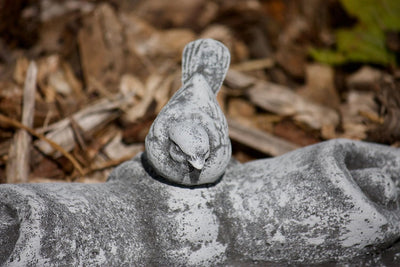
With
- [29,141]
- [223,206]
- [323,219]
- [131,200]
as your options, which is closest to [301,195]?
[323,219]

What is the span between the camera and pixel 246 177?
4.23ft

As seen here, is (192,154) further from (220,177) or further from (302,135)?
(302,135)

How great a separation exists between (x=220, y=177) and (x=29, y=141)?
0.86m

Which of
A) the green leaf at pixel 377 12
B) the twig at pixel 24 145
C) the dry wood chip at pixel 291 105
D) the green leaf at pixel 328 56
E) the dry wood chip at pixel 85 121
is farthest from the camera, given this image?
the green leaf at pixel 328 56

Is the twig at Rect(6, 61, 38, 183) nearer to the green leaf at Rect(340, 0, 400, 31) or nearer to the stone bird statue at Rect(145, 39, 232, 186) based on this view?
the stone bird statue at Rect(145, 39, 232, 186)

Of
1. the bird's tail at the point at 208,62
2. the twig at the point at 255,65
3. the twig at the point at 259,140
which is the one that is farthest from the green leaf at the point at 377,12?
the bird's tail at the point at 208,62

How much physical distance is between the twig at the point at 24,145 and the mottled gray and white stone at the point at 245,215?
0.56m

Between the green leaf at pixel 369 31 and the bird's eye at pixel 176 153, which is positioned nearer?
the bird's eye at pixel 176 153

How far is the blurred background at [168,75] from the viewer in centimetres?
180

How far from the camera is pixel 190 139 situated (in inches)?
42.3

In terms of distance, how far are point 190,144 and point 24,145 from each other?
3.00 ft

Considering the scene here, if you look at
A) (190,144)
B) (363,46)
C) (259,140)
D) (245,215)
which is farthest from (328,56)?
(190,144)

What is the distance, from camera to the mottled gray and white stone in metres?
1.10

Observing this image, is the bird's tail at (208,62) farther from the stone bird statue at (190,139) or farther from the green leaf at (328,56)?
the green leaf at (328,56)
